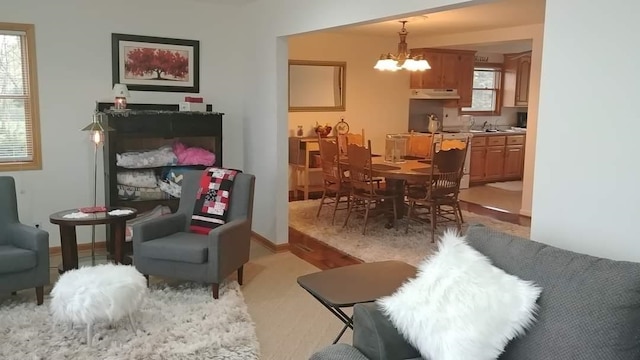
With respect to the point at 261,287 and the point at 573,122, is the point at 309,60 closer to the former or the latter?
the point at 261,287

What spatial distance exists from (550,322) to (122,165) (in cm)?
394

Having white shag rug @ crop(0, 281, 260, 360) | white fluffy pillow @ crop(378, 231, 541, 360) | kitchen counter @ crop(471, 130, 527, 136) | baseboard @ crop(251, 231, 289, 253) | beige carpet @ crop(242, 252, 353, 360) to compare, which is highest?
kitchen counter @ crop(471, 130, 527, 136)

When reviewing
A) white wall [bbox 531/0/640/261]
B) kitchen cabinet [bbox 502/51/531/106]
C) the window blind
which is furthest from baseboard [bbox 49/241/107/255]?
kitchen cabinet [bbox 502/51/531/106]

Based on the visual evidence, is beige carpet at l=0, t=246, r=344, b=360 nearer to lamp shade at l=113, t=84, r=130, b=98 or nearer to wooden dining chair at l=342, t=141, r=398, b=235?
wooden dining chair at l=342, t=141, r=398, b=235

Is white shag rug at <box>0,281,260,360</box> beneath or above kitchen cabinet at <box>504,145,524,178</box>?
beneath

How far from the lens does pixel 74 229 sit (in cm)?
408

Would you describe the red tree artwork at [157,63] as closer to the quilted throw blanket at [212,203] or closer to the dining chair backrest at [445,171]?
the quilted throw blanket at [212,203]

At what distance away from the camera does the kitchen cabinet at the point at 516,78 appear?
966 cm

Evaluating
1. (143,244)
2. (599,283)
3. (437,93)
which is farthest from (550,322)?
(437,93)

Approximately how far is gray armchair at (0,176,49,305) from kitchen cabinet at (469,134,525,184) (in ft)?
22.3

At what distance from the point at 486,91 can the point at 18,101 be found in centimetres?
774

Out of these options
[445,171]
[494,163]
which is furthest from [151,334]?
[494,163]

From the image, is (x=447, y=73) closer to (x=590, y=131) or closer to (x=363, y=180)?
(x=363, y=180)

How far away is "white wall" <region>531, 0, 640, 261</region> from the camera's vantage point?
2.22m
